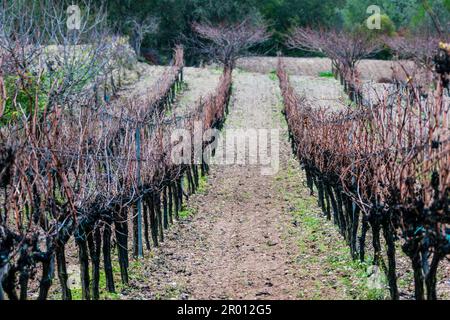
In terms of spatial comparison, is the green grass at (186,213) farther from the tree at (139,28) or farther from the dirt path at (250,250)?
the tree at (139,28)

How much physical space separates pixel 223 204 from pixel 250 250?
3460mm

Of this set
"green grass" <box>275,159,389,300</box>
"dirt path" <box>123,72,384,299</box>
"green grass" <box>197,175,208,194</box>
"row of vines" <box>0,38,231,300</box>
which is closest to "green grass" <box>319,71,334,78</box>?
"dirt path" <box>123,72,384,299</box>

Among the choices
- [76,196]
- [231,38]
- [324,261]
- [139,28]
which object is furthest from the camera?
[139,28]

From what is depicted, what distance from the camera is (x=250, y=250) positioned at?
1000 cm

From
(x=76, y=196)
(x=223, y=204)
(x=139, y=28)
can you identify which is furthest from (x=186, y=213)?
(x=139, y=28)

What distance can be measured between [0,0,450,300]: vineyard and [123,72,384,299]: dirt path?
0.04 m

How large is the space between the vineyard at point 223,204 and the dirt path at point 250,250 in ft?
0.12

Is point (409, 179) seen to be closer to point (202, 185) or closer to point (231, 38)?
point (202, 185)

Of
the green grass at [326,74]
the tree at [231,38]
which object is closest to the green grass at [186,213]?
the tree at [231,38]

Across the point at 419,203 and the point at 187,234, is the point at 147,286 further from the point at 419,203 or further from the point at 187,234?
the point at 419,203

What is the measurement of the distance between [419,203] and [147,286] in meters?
4.14

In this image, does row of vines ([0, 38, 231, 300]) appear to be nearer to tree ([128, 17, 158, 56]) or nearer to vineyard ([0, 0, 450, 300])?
vineyard ([0, 0, 450, 300])

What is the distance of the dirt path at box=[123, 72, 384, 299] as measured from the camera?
8055 mm

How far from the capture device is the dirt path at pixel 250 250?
805 centimetres
